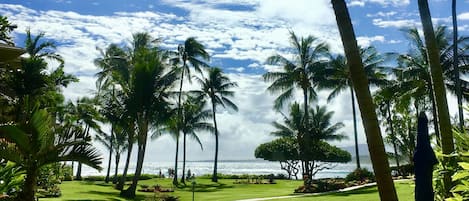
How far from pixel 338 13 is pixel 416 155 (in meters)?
1.89

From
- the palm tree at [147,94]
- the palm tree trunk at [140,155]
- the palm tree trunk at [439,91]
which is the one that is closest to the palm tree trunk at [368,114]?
the palm tree trunk at [439,91]

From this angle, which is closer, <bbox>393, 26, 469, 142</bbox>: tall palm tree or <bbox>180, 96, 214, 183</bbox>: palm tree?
<bbox>393, 26, 469, 142</bbox>: tall palm tree

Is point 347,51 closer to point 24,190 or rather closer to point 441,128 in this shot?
point 441,128

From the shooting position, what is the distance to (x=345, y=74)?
120 ft

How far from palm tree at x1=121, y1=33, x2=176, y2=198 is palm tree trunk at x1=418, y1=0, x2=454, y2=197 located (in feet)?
71.1

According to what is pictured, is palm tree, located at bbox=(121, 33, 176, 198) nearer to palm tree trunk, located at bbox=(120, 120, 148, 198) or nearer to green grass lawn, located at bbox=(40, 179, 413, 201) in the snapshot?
palm tree trunk, located at bbox=(120, 120, 148, 198)

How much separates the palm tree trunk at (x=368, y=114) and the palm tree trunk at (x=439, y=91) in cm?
382

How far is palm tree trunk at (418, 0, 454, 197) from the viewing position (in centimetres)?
843

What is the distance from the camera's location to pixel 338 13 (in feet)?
18.4

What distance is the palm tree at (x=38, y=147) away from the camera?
974cm

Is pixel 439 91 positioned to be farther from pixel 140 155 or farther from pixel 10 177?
pixel 140 155

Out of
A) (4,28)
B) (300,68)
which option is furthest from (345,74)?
(4,28)

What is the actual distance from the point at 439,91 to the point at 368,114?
13.9 ft

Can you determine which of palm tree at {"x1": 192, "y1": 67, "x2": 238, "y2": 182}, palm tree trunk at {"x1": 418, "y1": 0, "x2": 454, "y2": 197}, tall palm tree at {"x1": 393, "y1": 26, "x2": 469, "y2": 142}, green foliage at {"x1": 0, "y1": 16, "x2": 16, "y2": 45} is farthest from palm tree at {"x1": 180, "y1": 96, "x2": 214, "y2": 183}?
palm tree trunk at {"x1": 418, "y1": 0, "x2": 454, "y2": 197}
